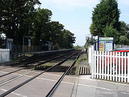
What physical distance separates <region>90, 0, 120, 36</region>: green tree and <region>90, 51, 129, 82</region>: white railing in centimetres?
3624

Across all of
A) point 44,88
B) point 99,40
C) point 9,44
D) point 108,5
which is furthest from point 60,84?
point 108,5

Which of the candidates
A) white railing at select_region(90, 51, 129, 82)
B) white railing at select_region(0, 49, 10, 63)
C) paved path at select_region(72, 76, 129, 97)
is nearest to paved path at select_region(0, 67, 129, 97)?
paved path at select_region(72, 76, 129, 97)

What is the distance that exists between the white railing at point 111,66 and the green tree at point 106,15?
36.2 meters

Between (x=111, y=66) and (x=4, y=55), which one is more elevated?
(x=4, y=55)

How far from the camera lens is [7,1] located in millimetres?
59531

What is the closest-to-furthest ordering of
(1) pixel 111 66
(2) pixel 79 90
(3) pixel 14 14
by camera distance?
(2) pixel 79 90 → (1) pixel 111 66 → (3) pixel 14 14

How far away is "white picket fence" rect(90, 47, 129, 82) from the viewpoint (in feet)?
58.6

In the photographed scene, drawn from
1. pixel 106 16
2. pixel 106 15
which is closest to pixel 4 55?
pixel 106 16

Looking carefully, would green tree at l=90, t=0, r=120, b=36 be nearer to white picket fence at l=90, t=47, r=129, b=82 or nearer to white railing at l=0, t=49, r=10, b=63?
white railing at l=0, t=49, r=10, b=63

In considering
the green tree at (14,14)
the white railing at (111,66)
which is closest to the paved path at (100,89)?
the white railing at (111,66)

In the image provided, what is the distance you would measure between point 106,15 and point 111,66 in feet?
130

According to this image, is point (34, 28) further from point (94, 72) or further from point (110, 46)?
point (94, 72)

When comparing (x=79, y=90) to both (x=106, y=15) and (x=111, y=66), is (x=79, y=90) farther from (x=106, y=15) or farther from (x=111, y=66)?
(x=106, y=15)

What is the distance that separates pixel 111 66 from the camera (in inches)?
717
